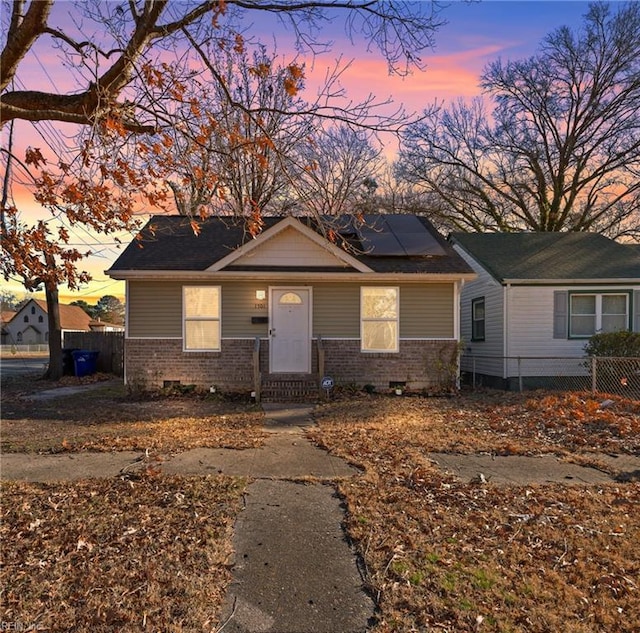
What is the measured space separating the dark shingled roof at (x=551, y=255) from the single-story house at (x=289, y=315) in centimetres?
311

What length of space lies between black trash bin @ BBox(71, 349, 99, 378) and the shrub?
1537 centimetres

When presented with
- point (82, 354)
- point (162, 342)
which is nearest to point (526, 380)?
point (162, 342)

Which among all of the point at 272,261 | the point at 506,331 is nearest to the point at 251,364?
the point at 272,261

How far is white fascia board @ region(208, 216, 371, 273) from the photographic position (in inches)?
468

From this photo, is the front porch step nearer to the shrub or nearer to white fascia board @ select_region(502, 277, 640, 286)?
white fascia board @ select_region(502, 277, 640, 286)

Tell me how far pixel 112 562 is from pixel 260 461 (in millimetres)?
2687

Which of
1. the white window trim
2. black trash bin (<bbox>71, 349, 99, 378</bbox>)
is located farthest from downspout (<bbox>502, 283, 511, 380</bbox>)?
black trash bin (<bbox>71, 349, 99, 378</bbox>)

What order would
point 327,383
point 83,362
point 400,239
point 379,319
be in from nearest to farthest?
point 327,383, point 379,319, point 400,239, point 83,362

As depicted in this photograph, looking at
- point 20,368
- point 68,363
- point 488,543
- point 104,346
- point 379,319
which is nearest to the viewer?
point 488,543

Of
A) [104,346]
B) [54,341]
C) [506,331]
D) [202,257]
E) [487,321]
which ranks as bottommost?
[104,346]

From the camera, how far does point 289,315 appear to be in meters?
12.4

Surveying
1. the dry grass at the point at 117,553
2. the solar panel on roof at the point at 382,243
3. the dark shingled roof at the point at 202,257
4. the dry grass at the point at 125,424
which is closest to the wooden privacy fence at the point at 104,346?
the dry grass at the point at 125,424

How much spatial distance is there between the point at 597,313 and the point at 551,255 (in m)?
2.30

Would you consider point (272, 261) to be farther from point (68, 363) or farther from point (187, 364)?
point (68, 363)
